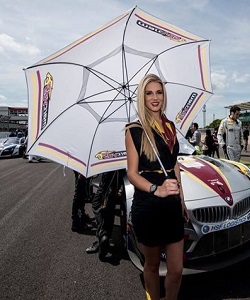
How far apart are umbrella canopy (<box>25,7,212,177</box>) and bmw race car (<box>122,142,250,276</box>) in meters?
0.62

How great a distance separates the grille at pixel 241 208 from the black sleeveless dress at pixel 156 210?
107 cm

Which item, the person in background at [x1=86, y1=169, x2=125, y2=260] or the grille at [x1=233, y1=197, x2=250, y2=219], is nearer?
the grille at [x1=233, y1=197, x2=250, y2=219]

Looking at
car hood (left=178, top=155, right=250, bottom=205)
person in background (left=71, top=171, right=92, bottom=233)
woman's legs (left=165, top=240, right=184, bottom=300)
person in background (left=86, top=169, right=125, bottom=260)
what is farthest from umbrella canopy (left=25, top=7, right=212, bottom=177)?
person in background (left=71, top=171, right=92, bottom=233)

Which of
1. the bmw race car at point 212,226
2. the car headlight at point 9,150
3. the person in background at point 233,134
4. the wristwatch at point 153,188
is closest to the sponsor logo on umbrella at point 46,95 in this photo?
the bmw race car at point 212,226

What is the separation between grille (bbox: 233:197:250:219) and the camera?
3.22 metres

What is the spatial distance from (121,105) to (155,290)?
1.74m

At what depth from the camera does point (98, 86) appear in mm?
3318

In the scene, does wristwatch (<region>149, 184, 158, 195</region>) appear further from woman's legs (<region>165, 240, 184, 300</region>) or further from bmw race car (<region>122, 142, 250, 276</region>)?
bmw race car (<region>122, 142, 250, 276</region>)

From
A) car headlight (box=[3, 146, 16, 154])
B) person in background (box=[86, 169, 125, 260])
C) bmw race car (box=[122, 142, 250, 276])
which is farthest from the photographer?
car headlight (box=[3, 146, 16, 154])

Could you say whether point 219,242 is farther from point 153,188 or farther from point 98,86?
point 98,86

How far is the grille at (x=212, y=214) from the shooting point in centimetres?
311

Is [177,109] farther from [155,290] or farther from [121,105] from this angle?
[155,290]

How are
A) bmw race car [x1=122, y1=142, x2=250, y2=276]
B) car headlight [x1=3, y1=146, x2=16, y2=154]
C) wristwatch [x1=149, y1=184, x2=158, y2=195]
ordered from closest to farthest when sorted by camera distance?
wristwatch [x1=149, y1=184, x2=158, y2=195] < bmw race car [x1=122, y1=142, x2=250, y2=276] < car headlight [x1=3, y1=146, x2=16, y2=154]

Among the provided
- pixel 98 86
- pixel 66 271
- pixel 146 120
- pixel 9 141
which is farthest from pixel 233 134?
pixel 9 141
